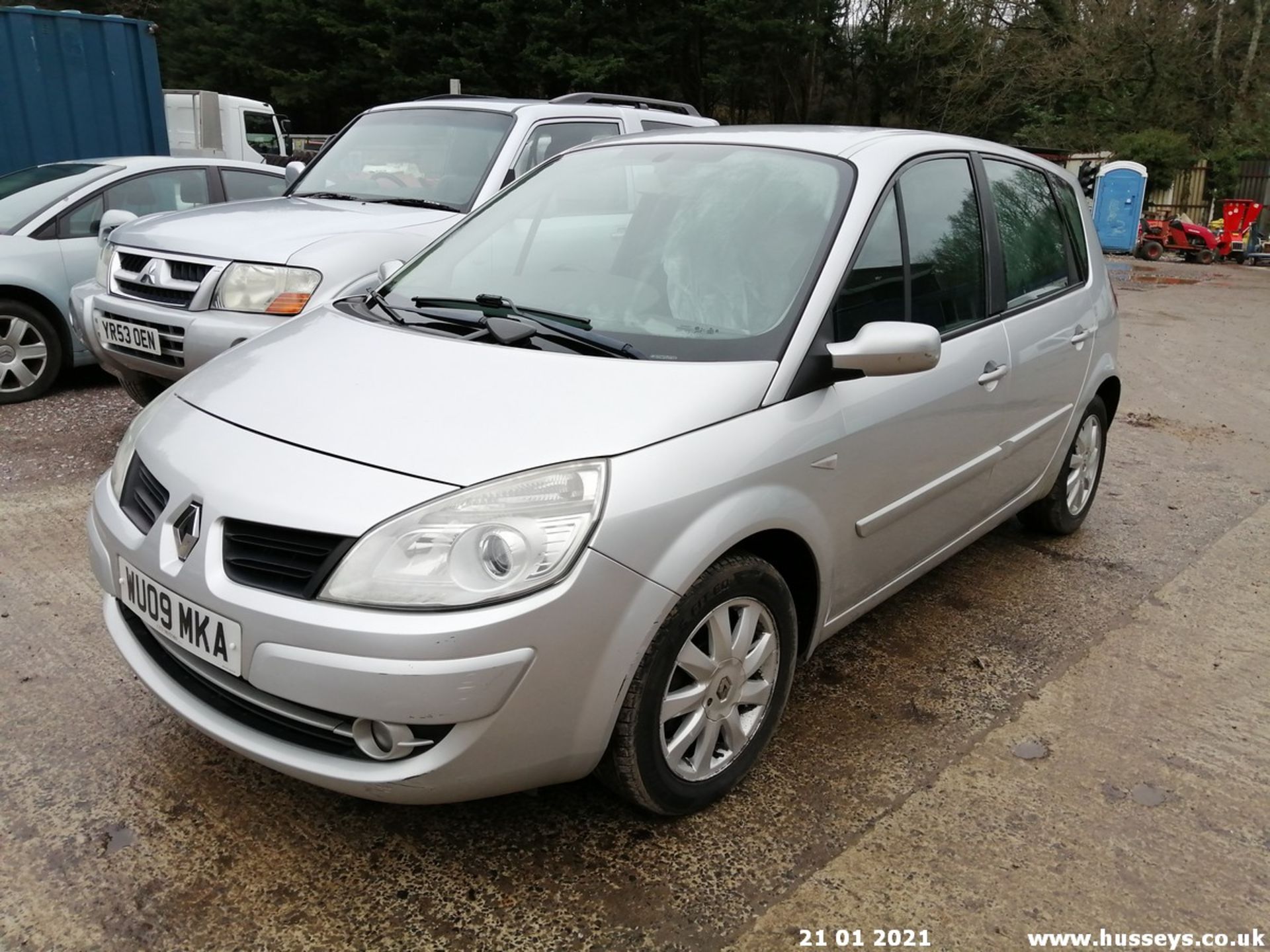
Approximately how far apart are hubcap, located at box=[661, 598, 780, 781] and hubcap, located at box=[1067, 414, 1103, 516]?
8.00ft

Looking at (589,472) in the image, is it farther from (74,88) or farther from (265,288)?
(74,88)

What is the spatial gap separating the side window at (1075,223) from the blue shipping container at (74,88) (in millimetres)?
8461

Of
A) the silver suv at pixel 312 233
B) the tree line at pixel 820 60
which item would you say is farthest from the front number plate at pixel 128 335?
the tree line at pixel 820 60

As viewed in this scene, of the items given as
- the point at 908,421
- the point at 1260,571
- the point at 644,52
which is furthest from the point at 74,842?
the point at 644,52

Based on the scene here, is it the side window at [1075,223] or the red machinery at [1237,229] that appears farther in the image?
the red machinery at [1237,229]

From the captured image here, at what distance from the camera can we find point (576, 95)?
689 cm

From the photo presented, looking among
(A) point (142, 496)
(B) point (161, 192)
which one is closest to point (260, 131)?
(B) point (161, 192)

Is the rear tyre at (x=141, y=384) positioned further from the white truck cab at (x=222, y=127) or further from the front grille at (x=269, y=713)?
the white truck cab at (x=222, y=127)

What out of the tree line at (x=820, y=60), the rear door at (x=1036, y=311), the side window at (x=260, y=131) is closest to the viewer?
the rear door at (x=1036, y=311)

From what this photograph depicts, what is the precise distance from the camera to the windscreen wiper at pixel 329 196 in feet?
19.5

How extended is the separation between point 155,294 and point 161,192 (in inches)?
91.0

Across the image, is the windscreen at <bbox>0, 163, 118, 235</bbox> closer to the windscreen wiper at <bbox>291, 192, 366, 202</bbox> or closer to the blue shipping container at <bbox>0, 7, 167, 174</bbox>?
the windscreen wiper at <bbox>291, 192, 366, 202</bbox>

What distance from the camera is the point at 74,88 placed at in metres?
9.35

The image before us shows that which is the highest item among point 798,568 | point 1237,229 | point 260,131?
point 798,568
